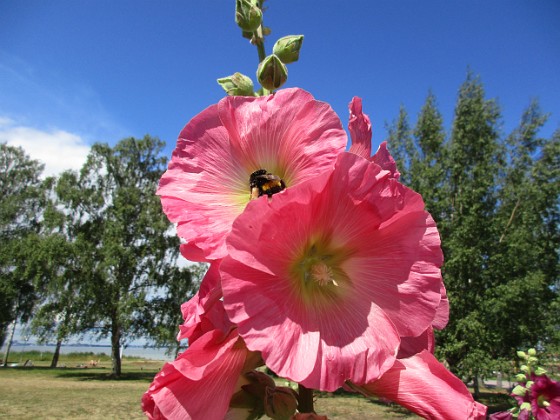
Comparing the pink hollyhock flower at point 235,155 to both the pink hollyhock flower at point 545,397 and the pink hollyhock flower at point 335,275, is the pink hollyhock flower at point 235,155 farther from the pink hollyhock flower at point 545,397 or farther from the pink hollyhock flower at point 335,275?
the pink hollyhock flower at point 545,397

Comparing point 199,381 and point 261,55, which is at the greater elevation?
point 261,55

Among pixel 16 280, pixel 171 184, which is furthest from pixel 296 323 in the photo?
pixel 16 280

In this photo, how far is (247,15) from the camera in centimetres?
141

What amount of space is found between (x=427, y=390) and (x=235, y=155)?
65cm

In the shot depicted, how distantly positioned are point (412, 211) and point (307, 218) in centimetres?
20

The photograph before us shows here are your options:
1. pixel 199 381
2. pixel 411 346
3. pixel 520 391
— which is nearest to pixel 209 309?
pixel 199 381

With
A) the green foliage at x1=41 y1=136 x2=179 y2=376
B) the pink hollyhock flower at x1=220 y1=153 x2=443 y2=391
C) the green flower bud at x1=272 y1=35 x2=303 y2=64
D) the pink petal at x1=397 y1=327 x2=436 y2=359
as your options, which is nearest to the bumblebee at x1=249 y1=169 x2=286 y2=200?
the pink hollyhock flower at x1=220 y1=153 x2=443 y2=391

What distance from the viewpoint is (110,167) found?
25234 millimetres

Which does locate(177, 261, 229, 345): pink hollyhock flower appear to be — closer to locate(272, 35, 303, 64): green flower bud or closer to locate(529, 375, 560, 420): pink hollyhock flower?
locate(272, 35, 303, 64): green flower bud

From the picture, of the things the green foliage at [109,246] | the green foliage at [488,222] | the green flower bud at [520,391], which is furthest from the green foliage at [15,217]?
the green flower bud at [520,391]

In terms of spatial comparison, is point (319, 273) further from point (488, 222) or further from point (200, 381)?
point (488, 222)

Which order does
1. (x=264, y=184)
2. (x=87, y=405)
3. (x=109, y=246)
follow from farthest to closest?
(x=109, y=246)
(x=87, y=405)
(x=264, y=184)

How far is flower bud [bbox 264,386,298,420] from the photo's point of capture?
0.92 metres

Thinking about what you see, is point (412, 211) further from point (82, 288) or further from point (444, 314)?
point (82, 288)
